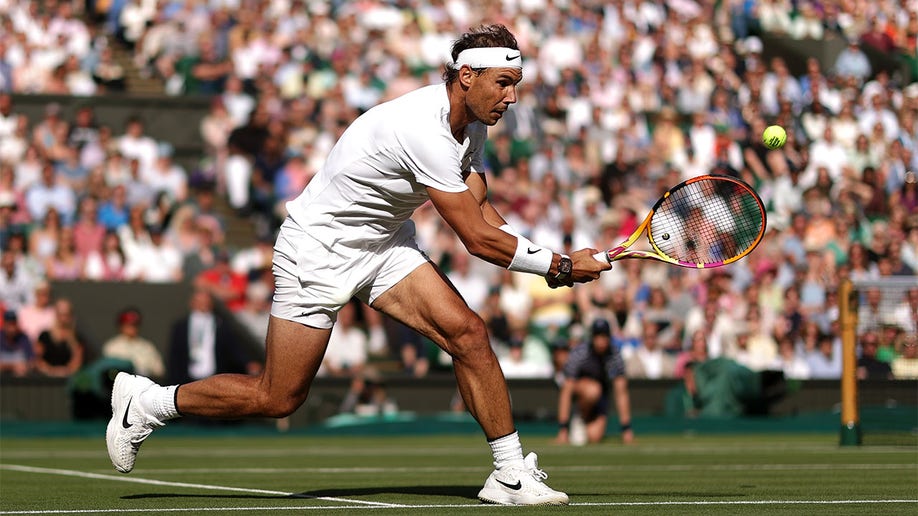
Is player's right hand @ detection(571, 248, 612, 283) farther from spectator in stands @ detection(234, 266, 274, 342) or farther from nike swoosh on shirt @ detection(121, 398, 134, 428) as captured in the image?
spectator in stands @ detection(234, 266, 274, 342)

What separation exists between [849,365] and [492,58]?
8.35 m

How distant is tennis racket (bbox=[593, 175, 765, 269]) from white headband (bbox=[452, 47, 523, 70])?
992 millimetres

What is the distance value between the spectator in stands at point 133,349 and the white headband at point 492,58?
1158 cm

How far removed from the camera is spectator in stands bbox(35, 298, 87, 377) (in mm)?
19625

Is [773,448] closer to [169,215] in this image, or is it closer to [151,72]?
[169,215]

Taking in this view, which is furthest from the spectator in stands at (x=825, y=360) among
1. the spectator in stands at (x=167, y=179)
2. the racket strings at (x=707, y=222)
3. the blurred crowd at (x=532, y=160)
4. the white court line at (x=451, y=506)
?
the white court line at (x=451, y=506)

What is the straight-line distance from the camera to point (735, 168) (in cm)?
2553

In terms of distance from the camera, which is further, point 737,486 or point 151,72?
point 151,72

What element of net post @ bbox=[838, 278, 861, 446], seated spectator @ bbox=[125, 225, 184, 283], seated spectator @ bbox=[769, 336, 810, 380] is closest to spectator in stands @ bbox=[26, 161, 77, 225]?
seated spectator @ bbox=[125, 225, 184, 283]

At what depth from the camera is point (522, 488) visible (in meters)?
8.66

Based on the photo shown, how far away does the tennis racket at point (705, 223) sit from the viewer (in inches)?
352

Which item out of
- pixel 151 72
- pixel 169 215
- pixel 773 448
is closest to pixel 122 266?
pixel 169 215

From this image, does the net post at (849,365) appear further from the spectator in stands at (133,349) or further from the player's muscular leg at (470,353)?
the player's muscular leg at (470,353)

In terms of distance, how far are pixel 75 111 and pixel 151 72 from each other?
7.52ft
